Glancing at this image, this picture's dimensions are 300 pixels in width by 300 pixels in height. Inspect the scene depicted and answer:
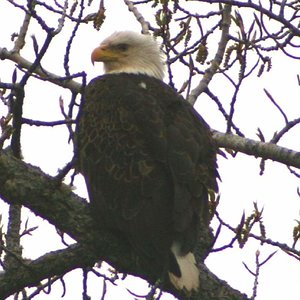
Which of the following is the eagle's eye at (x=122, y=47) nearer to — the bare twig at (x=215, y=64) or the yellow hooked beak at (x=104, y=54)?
the yellow hooked beak at (x=104, y=54)

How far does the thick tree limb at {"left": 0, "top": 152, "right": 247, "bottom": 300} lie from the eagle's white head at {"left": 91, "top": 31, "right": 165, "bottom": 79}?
6.91 feet

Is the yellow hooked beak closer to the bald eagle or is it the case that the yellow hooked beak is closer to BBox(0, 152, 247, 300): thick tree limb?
the bald eagle

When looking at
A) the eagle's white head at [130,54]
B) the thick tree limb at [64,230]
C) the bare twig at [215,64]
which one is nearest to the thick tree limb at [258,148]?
the bare twig at [215,64]

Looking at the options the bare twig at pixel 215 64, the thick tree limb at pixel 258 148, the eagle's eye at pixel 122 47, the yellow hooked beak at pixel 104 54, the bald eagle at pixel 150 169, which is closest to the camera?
the bald eagle at pixel 150 169

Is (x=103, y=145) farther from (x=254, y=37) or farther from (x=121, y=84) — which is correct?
(x=254, y=37)

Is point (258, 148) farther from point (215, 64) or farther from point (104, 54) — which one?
point (104, 54)

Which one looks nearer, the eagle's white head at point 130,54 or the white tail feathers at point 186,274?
the white tail feathers at point 186,274

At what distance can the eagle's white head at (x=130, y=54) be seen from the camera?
6.76 meters

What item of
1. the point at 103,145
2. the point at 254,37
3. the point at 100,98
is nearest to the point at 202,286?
the point at 103,145

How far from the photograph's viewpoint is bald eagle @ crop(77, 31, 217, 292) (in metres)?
4.80

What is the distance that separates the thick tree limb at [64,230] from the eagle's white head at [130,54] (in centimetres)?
211

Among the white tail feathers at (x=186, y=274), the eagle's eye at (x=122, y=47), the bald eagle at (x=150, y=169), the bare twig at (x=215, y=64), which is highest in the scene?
the eagle's eye at (x=122, y=47)

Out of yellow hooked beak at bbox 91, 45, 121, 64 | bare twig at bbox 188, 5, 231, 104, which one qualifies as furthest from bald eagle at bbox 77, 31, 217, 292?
yellow hooked beak at bbox 91, 45, 121, 64

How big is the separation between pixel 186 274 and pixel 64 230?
68 centimetres
